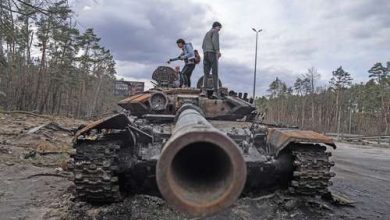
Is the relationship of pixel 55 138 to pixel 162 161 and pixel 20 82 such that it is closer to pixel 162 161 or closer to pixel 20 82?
pixel 162 161

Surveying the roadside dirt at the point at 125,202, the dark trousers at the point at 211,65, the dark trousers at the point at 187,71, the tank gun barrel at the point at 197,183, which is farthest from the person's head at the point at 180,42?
the tank gun barrel at the point at 197,183

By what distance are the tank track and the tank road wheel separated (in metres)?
2.48

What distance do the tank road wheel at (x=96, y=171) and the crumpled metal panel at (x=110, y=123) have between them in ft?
0.63

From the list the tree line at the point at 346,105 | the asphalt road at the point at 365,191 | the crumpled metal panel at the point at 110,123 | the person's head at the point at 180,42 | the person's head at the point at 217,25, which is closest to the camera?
the crumpled metal panel at the point at 110,123

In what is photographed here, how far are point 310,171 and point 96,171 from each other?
290 centimetres

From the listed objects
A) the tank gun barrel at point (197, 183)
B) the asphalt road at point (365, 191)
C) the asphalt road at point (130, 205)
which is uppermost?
the tank gun barrel at point (197, 183)

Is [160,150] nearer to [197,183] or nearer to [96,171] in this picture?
[96,171]

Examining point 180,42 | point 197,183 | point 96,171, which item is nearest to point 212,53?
point 180,42

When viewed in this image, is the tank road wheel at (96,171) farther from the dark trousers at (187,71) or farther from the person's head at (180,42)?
the person's head at (180,42)

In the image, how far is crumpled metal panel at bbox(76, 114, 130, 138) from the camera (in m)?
6.66

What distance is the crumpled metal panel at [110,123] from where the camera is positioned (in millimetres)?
6660

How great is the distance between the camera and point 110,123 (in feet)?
22.2

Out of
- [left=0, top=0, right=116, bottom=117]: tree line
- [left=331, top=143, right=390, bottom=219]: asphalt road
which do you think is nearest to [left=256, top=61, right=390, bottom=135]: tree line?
[left=0, top=0, right=116, bottom=117]: tree line

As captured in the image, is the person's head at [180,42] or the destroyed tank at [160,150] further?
the person's head at [180,42]
